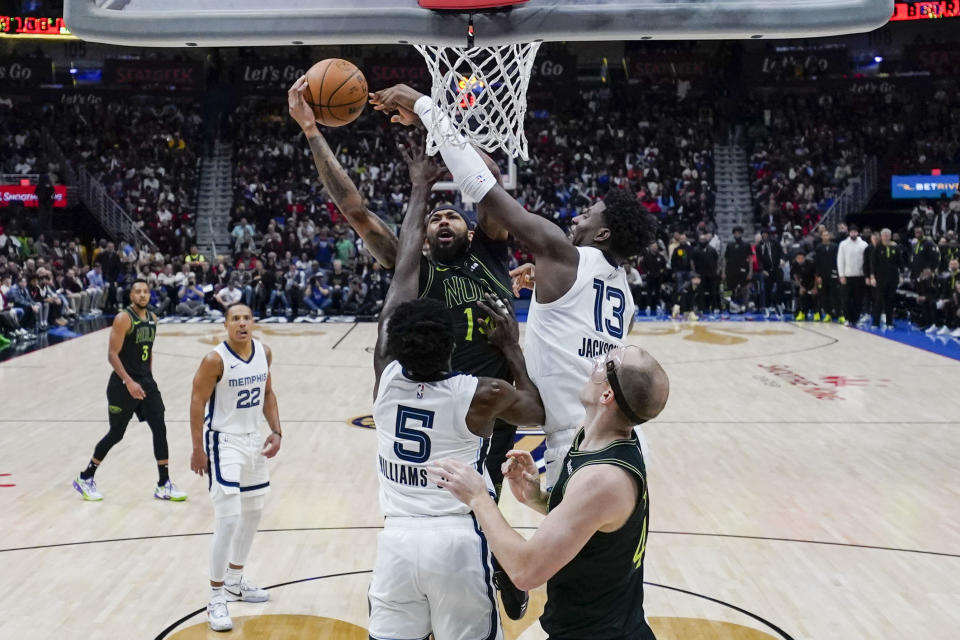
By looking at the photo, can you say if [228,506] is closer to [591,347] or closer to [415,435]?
[415,435]

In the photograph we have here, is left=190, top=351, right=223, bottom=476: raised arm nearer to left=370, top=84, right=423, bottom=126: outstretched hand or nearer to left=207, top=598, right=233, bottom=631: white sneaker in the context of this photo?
left=207, top=598, right=233, bottom=631: white sneaker

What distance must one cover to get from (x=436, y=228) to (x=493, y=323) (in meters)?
0.64

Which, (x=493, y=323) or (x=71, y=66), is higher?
(x=71, y=66)

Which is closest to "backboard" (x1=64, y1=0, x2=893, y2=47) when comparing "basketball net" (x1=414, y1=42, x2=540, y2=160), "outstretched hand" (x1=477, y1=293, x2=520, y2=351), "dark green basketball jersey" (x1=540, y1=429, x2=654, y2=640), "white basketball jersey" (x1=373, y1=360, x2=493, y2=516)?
"basketball net" (x1=414, y1=42, x2=540, y2=160)

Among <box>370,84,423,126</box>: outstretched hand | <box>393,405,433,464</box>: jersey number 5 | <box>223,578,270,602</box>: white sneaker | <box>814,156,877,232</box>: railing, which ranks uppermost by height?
<box>814,156,877,232</box>: railing

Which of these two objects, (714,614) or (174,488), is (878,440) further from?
(174,488)

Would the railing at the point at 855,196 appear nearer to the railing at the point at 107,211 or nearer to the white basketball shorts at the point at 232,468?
the railing at the point at 107,211

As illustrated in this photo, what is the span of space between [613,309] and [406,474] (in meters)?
1.18

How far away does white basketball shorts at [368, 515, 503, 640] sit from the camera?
10.4 ft

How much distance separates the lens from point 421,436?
3305 millimetres

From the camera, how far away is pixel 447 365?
11.0ft

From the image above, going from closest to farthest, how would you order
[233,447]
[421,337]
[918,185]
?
[421,337] < [233,447] < [918,185]

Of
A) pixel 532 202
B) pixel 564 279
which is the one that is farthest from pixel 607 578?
pixel 532 202

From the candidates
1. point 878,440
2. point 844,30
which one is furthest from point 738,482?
point 844,30
